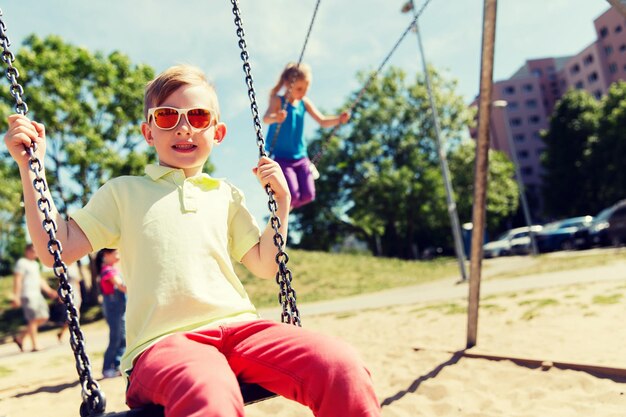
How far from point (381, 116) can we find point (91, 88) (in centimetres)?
1829

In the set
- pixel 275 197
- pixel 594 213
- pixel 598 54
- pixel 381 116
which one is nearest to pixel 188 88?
pixel 275 197

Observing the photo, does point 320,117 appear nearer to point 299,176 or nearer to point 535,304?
point 299,176

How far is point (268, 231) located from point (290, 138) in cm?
271

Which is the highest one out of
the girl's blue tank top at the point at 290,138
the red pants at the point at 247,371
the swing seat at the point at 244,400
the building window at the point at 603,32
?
the building window at the point at 603,32

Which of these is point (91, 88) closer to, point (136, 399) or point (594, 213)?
point (136, 399)

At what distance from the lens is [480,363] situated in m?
4.38

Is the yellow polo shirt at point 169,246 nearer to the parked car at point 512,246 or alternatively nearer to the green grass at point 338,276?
the green grass at point 338,276

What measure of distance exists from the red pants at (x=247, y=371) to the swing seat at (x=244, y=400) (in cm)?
2

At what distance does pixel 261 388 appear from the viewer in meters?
1.84

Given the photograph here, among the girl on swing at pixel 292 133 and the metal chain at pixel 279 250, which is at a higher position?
the girl on swing at pixel 292 133

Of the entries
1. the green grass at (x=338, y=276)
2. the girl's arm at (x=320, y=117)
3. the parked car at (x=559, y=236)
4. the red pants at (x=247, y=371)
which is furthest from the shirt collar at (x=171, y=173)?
the parked car at (x=559, y=236)

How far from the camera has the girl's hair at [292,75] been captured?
4.95 metres

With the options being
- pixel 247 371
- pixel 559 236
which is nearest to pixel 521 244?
pixel 559 236

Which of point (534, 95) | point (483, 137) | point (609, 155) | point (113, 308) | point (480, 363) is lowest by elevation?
point (480, 363)
